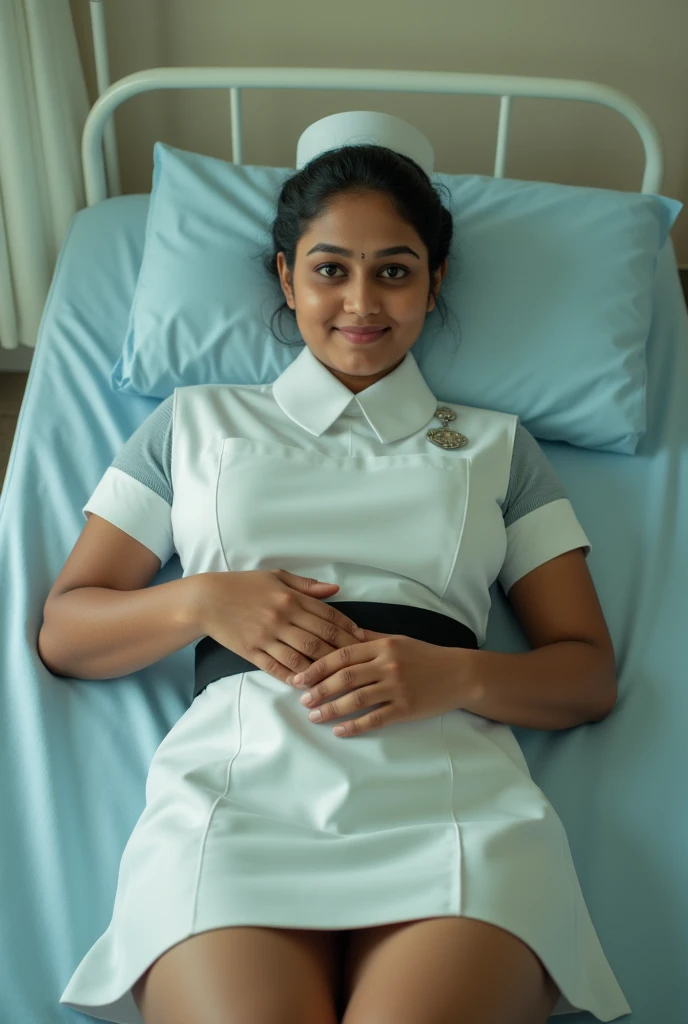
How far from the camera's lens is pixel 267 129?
2.40 meters

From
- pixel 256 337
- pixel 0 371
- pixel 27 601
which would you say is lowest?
pixel 0 371

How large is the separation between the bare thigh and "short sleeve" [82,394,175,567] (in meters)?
0.59

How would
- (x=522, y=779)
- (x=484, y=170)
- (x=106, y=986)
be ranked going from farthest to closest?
(x=484, y=170) < (x=522, y=779) < (x=106, y=986)

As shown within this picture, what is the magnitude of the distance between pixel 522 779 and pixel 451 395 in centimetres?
76

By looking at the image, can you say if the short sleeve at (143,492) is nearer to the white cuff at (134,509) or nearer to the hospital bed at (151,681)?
the white cuff at (134,509)

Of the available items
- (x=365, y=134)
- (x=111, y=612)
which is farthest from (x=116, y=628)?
(x=365, y=134)

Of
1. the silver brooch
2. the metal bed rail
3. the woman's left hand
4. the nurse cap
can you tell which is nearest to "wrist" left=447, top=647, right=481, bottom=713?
the woman's left hand

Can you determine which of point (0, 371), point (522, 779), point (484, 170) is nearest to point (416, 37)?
point (484, 170)

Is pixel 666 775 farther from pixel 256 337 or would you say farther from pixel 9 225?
pixel 9 225

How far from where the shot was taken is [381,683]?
123 centimetres

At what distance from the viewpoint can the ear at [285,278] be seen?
1.69 m

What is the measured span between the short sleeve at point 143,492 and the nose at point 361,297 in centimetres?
32

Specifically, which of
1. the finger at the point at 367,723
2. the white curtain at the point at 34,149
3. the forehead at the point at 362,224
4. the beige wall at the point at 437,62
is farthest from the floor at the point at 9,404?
the finger at the point at 367,723

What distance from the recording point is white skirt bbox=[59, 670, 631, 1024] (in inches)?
41.7
